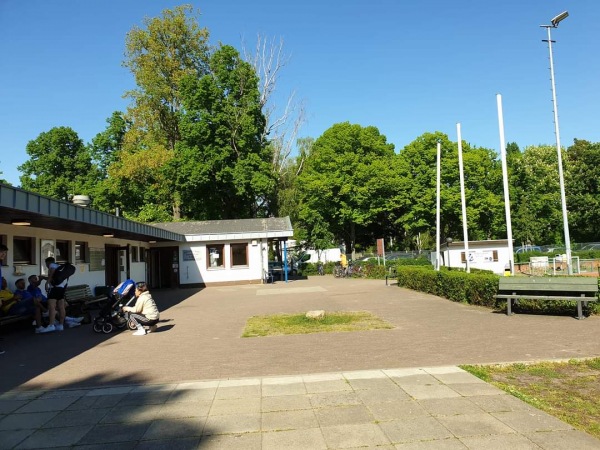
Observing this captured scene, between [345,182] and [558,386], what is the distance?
125 feet

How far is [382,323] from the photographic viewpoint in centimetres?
1084

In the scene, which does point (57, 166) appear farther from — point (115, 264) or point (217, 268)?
point (115, 264)

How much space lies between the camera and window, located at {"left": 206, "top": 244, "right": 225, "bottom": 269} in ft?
90.2

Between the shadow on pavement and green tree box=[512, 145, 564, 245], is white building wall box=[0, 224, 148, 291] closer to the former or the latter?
the shadow on pavement

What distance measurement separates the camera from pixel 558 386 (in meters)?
5.64

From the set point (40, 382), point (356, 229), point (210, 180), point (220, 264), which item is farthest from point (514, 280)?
point (356, 229)

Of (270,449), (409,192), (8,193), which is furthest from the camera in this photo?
(409,192)

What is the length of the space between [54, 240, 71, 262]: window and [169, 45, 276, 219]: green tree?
20.5 meters

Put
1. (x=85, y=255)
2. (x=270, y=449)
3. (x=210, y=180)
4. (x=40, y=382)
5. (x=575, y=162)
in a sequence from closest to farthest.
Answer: (x=270, y=449) < (x=40, y=382) < (x=85, y=255) < (x=210, y=180) < (x=575, y=162)

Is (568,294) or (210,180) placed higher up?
(210,180)

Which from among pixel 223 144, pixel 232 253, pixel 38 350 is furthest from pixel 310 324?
pixel 223 144

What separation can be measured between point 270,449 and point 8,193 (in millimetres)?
7160

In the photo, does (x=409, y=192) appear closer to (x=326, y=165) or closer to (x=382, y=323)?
(x=326, y=165)

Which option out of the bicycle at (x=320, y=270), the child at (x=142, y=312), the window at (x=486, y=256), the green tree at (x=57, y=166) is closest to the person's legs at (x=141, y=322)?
the child at (x=142, y=312)
